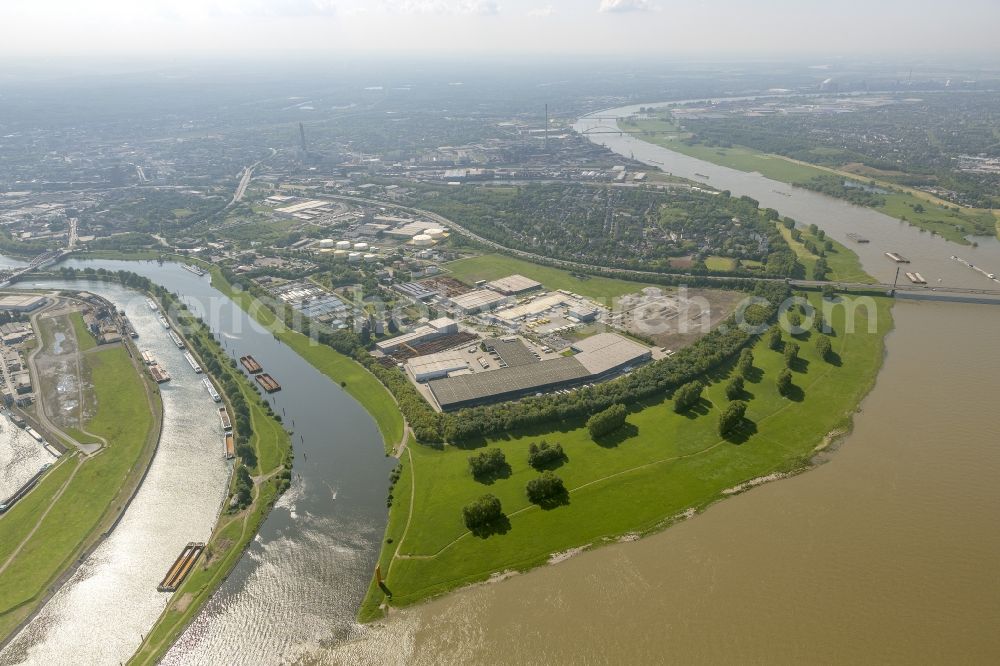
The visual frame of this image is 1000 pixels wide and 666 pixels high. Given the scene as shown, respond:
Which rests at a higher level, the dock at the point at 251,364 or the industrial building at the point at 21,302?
the industrial building at the point at 21,302

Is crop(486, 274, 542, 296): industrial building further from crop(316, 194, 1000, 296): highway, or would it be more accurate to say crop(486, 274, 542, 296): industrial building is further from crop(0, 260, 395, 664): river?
crop(0, 260, 395, 664): river

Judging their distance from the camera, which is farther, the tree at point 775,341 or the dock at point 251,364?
the tree at point 775,341

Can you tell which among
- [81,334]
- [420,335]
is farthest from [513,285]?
[81,334]

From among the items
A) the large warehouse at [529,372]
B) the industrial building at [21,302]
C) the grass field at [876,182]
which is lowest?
the industrial building at [21,302]

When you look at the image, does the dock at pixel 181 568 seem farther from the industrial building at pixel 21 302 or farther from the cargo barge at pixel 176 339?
the industrial building at pixel 21 302

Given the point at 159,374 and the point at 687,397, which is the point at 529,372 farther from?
the point at 159,374

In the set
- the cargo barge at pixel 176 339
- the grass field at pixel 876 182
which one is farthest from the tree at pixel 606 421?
the grass field at pixel 876 182

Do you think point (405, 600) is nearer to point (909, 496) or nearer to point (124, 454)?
point (124, 454)

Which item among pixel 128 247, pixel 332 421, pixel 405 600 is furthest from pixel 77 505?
pixel 128 247
